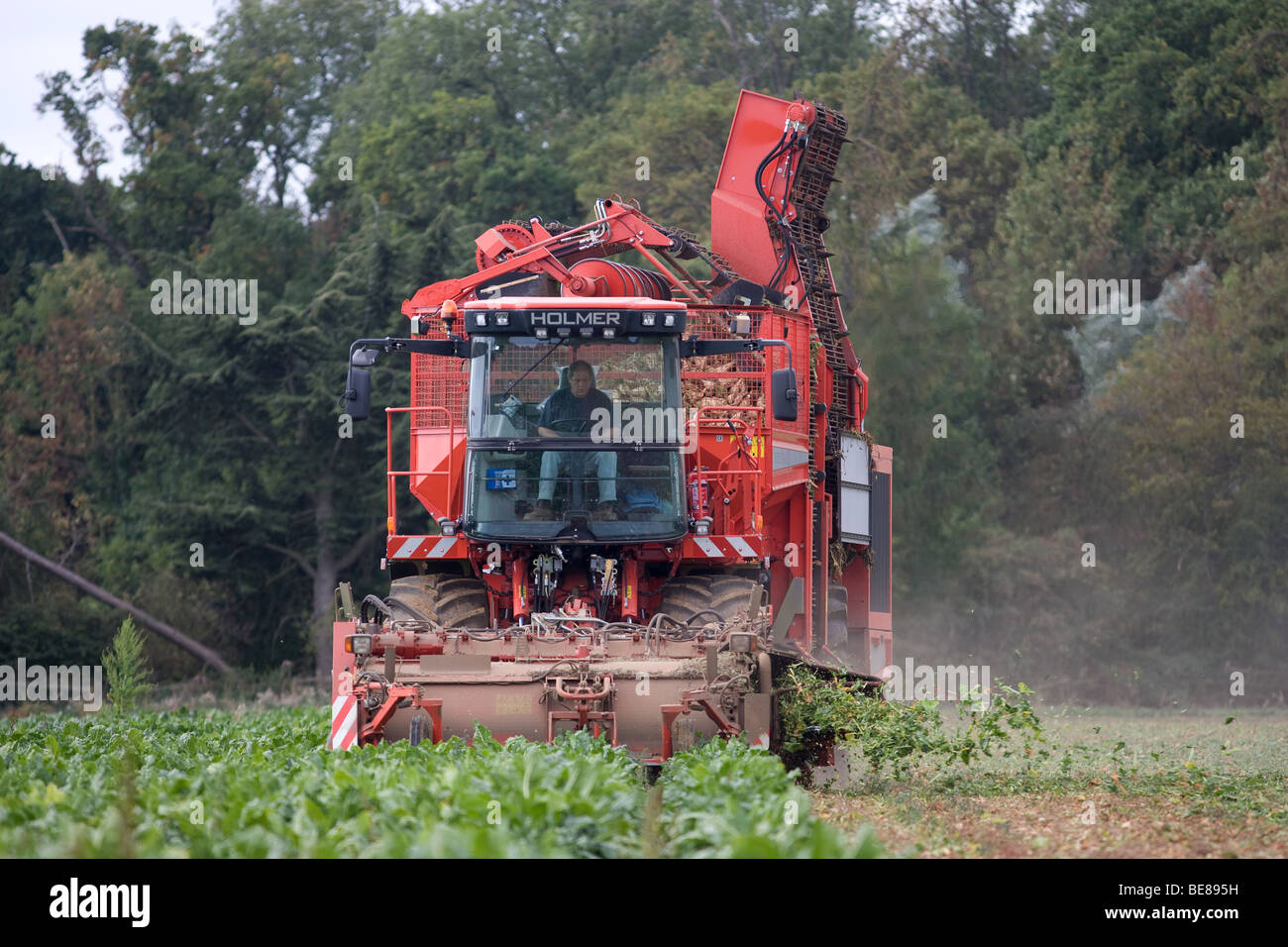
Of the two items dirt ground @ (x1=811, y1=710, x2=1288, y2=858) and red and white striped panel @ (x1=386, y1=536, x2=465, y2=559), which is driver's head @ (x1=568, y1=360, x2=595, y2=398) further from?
dirt ground @ (x1=811, y1=710, x2=1288, y2=858)

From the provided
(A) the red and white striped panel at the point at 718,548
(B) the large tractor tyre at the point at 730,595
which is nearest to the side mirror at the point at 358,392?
(A) the red and white striped panel at the point at 718,548

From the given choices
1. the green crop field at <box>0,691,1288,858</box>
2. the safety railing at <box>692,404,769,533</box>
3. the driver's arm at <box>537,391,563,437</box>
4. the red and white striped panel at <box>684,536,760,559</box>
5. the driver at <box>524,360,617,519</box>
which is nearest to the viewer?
the green crop field at <box>0,691,1288,858</box>

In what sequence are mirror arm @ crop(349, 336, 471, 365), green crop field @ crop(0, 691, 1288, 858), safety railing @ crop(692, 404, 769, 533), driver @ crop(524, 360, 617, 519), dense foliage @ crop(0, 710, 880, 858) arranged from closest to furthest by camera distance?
dense foliage @ crop(0, 710, 880, 858), green crop field @ crop(0, 691, 1288, 858), driver @ crop(524, 360, 617, 519), mirror arm @ crop(349, 336, 471, 365), safety railing @ crop(692, 404, 769, 533)

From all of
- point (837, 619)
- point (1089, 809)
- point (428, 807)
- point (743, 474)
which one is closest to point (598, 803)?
point (428, 807)

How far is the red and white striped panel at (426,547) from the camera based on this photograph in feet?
42.3

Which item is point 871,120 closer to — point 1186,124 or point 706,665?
point 1186,124

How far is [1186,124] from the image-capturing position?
37375mm

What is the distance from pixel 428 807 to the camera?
23.9 ft

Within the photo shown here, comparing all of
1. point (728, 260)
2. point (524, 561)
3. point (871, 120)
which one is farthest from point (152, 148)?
point (524, 561)

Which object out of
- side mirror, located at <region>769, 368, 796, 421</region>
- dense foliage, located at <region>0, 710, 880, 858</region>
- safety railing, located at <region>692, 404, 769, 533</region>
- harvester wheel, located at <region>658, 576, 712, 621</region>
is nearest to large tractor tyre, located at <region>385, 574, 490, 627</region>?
harvester wheel, located at <region>658, 576, 712, 621</region>

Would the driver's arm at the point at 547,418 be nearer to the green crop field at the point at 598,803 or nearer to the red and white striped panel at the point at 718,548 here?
the red and white striped panel at the point at 718,548

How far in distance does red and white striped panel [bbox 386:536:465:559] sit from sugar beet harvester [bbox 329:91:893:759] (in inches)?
0.7

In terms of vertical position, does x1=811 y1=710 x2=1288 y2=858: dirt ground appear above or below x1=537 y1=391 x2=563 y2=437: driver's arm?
below

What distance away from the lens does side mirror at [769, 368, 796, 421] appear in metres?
12.2
